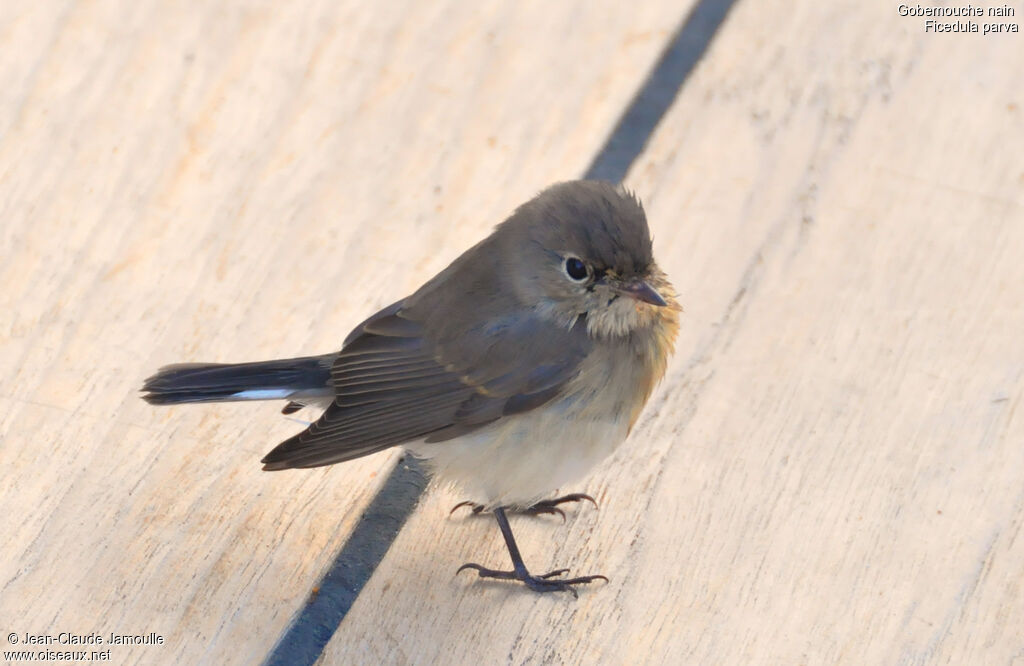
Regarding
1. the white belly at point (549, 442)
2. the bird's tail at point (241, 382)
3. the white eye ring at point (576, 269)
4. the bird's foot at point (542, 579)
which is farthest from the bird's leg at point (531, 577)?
the white eye ring at point (576, 269)

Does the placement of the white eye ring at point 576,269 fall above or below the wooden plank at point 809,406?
above

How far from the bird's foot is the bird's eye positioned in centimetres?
65

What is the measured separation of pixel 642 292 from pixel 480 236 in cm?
48

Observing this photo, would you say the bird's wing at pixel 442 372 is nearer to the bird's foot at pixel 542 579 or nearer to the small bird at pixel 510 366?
the small bird at pixel 510 366

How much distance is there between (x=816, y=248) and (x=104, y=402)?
154 cm

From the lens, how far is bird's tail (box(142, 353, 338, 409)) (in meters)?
2.33

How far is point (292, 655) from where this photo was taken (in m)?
2.04

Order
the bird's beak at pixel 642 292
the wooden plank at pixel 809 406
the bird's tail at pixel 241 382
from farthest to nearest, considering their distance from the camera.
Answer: the bird's beak at pixel 642 292
the bird's tail at pixel 241 382
the wooden plank at pixel 809 406

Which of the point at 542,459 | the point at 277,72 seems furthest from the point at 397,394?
the point at 277,72

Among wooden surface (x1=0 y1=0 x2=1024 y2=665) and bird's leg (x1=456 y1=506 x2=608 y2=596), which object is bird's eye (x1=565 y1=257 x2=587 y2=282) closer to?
wooden surface (x1=0 y1=0 x2=1024 y2=665)

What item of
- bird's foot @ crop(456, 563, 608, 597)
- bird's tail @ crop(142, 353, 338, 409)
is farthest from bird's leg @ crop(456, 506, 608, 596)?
bird's tail @ crop(142, 353, 338, 409)

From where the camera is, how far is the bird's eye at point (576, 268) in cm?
259

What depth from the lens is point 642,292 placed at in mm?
2498

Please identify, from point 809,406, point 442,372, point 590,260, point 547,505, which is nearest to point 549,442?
point 547,505
